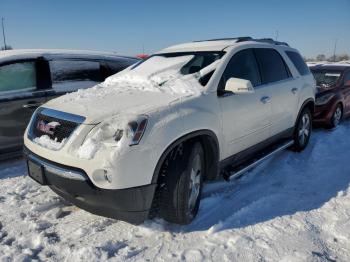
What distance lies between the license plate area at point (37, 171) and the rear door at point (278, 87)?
284cm

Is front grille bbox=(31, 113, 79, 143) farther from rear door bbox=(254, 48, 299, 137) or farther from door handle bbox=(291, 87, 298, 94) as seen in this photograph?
door handle bbox=(291, 87, 298, 94)

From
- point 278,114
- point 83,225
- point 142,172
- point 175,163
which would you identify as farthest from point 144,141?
point 278,114

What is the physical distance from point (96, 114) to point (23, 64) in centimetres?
264

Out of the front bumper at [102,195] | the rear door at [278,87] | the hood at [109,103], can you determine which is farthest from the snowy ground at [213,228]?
the hood at [109,103]

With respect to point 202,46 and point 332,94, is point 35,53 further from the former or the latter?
point 332,94

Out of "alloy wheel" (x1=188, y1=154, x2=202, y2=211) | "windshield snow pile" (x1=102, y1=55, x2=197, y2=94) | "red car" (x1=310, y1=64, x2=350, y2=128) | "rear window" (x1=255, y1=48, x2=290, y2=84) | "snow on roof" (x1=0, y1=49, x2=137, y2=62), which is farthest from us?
"red car" (x1=310, y1=64, x2=350, y2=128)

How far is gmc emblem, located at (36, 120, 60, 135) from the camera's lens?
3273mm

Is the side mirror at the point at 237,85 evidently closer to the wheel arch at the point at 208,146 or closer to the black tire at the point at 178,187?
the wheel arch at the point at 208,146

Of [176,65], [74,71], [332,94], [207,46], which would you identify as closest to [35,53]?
[74,71]

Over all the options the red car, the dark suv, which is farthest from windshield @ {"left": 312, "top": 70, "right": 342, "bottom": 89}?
the dark suv

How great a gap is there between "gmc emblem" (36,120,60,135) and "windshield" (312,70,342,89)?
21.8 ft

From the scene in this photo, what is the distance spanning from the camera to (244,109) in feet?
13.2

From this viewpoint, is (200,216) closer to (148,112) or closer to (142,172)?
(142,172)

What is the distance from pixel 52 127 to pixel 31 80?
7.42ft
